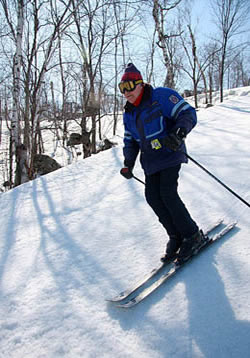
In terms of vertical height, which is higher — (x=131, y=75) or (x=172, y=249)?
(x=131, y=75)

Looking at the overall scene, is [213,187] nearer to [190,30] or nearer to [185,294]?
[185,294]

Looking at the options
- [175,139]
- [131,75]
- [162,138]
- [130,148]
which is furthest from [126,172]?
[131,75]

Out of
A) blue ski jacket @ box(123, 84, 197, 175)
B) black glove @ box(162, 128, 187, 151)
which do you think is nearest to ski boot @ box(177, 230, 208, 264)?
blue ski jacket @ box(123, 84, 197, 175)

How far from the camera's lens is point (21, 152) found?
22.4 ft

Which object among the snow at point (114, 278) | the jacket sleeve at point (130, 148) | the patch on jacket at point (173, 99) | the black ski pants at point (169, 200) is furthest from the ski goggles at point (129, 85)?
the snow at point (114, 278)

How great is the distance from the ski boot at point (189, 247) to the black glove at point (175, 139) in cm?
73

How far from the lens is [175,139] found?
182 centimetres

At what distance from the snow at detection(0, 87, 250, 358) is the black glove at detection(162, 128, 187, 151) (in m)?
0.93

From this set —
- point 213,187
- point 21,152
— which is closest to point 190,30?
point 21,152

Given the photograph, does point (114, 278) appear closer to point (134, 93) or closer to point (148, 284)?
point (148, 284)

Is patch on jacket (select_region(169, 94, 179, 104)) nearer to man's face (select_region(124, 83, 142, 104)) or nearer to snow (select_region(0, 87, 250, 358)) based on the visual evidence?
man's face (select_region(124, 83, 142, 104))

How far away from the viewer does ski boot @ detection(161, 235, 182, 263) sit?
2104 mm

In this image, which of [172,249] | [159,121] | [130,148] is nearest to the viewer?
[159,121]

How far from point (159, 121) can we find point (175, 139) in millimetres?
232
